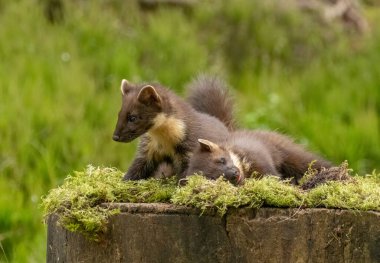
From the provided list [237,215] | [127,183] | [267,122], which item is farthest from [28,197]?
[237,215]

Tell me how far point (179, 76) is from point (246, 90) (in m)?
0.90

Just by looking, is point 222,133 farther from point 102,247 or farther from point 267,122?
point 267,122

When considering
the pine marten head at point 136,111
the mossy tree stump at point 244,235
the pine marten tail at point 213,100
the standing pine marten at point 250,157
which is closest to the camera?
the mossy tree stump at point 244,235

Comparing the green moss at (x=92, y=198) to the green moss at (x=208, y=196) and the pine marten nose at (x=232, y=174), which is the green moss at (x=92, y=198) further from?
the pine marten nose at (x=232, y=174)

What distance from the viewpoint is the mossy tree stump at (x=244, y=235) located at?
4.08m

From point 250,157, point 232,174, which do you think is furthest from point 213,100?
point 232,174

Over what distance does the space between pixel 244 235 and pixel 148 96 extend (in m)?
1.77

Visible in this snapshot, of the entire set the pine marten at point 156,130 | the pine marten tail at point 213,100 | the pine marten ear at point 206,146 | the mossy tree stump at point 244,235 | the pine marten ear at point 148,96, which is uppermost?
the pine marten tail at point 213,100

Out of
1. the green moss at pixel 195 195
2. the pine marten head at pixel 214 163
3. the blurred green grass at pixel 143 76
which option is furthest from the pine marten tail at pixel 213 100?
the blurred green grass at pixel 143 76

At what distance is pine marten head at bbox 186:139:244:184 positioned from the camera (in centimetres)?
502

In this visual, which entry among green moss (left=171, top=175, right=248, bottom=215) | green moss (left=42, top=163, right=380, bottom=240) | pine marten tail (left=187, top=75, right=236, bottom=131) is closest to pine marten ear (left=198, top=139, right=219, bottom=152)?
green moss (left=42, top=163, right=380, bottom=240)

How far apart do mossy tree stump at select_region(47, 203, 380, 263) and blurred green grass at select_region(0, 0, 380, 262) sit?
11.7 feet

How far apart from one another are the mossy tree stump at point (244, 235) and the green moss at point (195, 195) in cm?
5

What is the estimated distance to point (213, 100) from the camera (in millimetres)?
6301
